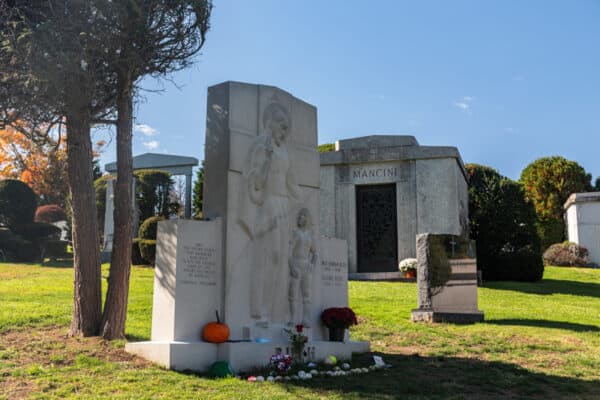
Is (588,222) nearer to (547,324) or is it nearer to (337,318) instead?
(547,324)

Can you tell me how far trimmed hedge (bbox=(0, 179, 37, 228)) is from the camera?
84.8 feet

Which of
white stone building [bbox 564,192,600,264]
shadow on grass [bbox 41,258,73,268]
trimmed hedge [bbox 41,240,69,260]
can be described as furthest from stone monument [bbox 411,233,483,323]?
white stone building [bbox 564,192,600,264]

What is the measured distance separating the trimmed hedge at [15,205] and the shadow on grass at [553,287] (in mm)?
18767

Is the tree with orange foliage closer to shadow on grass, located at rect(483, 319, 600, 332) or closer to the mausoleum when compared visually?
the mausoleum

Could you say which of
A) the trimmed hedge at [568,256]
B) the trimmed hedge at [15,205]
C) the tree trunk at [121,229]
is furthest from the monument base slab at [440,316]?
the trimmed hedge at [15,205]

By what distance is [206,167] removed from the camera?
868 centimetres

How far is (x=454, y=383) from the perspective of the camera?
737 cm

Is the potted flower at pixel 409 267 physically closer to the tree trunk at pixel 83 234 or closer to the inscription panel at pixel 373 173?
the inscription panel at pixel 373 173

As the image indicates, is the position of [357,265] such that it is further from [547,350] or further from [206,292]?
[206,292]

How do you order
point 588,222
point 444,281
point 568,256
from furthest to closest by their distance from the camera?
point 588,222
point 568,256
point 444,281

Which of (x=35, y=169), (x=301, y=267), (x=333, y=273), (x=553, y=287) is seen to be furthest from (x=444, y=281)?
(x=35, y=169)

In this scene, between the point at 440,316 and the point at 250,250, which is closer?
the point at 250,250

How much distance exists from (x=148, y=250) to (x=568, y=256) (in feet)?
57.4

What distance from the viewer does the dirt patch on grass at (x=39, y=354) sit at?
641 cm
